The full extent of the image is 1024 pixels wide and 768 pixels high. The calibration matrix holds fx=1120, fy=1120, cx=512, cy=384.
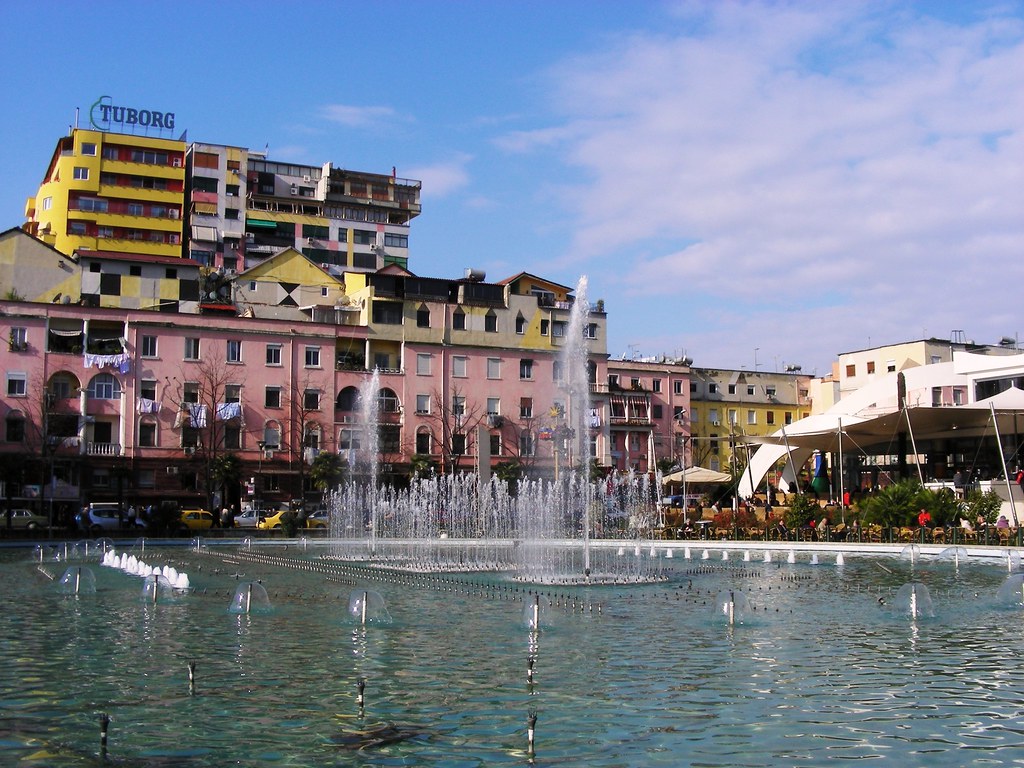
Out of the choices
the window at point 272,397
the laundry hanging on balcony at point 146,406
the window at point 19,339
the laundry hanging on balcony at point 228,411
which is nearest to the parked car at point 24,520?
the laundry hanging on balcony at point 146,406

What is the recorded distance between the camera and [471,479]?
59.9 m

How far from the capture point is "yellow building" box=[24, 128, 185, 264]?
72250 mm

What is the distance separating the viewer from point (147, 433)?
2250 inches

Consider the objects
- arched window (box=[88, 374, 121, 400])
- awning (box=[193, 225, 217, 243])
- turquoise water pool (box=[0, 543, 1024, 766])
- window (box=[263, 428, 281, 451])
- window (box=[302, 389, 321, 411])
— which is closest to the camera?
turquoise water pool (box=[0, 543, 1024, 766])

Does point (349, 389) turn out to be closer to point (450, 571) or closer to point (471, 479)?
point (471, 479)

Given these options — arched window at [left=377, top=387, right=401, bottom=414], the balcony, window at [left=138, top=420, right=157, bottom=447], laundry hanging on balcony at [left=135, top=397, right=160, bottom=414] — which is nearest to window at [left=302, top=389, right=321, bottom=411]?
arched window at [left=377, top=387, right=401, bottom=414]

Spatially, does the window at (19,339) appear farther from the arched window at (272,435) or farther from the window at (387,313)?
the window at (387,313)

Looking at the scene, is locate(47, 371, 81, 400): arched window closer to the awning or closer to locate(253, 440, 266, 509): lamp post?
locate(253, 440, 266, 509): lamp post

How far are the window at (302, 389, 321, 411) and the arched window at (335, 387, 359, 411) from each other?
1.27 metres

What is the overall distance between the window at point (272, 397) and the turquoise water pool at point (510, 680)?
128 ft

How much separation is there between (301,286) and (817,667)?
56.3m

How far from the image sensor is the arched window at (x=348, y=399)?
62.8m

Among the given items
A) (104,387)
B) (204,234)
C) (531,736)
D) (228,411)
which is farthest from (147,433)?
(531,736)

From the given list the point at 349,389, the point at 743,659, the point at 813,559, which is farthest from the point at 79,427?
the point at 743,659
